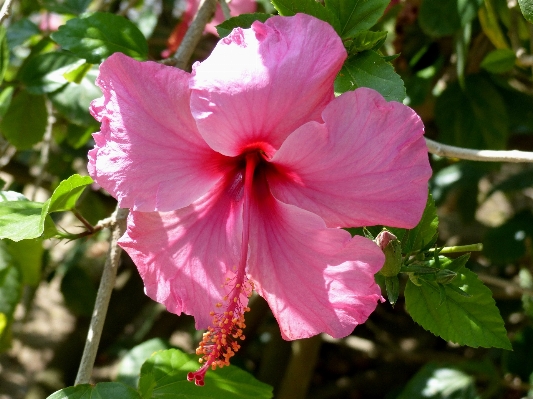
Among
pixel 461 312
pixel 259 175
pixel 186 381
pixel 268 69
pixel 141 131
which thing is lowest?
pixel 186 381

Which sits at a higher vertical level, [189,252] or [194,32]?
[194,32]

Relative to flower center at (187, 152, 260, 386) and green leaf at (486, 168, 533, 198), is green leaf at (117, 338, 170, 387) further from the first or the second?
green leaf at (486, 168, 533, 198)

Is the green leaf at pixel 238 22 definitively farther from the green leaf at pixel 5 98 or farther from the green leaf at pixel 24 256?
the green leaf at pixel 24 256

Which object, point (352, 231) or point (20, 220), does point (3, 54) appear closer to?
point (20, 220)

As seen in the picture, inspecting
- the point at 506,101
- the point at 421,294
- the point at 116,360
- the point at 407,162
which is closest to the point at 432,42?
the point at 506,101

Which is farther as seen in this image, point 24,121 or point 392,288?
point 24,121

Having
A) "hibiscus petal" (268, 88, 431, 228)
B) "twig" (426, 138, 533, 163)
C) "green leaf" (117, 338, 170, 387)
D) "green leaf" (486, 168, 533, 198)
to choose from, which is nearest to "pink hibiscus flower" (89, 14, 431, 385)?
"hibiscus petal" (268, 88, 431, 228)

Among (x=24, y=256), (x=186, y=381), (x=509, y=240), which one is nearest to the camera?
(x=186, y=381)

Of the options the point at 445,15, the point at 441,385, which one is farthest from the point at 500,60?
the point at 441,385
